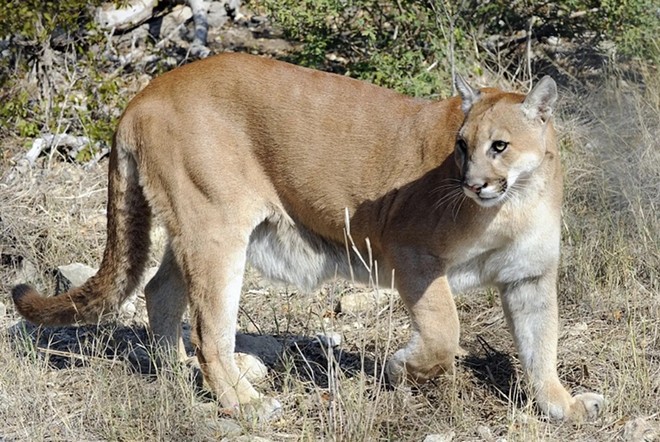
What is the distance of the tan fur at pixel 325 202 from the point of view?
4.50 m

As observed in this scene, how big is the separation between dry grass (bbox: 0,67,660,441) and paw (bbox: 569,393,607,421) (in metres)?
0.05

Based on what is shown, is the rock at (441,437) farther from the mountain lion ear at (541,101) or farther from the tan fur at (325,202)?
the mountain lion ear at (541,101)

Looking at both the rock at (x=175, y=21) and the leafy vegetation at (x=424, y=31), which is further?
the rock at (x=175, y=21)

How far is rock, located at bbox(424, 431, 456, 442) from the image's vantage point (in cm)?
431

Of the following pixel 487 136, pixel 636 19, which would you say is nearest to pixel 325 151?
pixel 487 136

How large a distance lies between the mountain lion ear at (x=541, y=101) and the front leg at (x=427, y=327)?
732 mm

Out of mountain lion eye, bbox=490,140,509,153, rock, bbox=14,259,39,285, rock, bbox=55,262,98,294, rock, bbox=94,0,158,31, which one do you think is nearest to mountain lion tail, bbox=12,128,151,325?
rock, bbox=55,262,98,294

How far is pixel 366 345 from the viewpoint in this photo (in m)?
5.46

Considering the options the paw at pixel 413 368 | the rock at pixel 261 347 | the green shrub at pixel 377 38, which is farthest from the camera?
the green shrub at pixel 377 38

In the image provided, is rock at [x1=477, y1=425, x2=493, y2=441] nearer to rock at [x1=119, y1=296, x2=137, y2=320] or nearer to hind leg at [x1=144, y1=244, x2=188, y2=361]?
hind leg at [x1=144, y1=244, x2=188, y2=361]

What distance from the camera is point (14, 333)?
5543mm

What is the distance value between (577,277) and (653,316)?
1.69 feet

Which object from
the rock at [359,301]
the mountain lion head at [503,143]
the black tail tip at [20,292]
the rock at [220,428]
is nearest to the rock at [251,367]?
the rock at [220,428]

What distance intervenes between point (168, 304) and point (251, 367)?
0.54 metres
